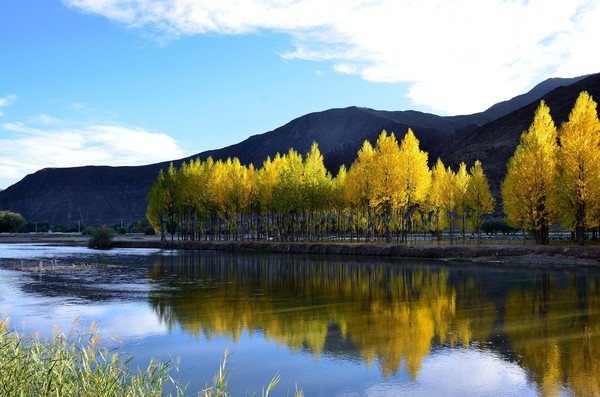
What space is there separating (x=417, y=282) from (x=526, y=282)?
754cm

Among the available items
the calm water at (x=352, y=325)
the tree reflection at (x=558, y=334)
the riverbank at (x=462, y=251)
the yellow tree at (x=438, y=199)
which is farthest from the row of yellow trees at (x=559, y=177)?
the tree reflection at (x=558, y=334)

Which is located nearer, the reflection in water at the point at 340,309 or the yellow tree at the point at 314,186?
the reflection in water at the point at 340,309

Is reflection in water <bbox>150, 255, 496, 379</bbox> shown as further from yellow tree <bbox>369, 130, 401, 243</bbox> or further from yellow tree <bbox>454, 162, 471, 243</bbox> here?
yellow tree <bbox>454, 162, 471, 243</bbox>

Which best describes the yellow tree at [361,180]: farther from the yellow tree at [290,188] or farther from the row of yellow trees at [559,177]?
the row of yellow trees at [559,177]

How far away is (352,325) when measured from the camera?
71.7 ft

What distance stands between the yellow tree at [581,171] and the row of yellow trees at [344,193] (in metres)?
15.1

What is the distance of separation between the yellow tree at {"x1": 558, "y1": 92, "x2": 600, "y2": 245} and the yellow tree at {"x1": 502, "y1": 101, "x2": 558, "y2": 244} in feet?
4.13

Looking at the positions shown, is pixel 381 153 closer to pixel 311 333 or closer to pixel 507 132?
pixel 311 333

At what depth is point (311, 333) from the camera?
20.4 meters

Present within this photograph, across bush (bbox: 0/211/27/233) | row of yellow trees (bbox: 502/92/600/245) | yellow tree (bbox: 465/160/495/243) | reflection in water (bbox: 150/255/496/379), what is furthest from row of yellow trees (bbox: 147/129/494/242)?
bush (bbox: 0/211/27/233)

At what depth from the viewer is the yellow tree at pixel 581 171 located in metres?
50.7

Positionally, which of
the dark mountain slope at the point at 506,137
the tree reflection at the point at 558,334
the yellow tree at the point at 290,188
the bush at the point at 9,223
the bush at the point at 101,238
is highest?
the dark mountain slope at the point at 506,137

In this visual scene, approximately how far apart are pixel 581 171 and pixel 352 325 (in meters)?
40.2

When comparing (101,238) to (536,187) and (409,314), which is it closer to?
(536,187)
